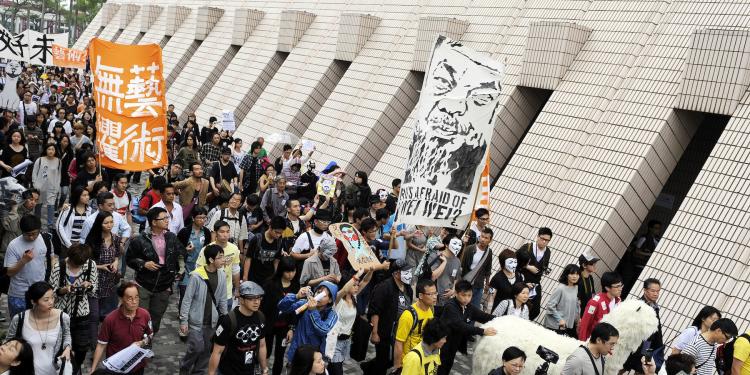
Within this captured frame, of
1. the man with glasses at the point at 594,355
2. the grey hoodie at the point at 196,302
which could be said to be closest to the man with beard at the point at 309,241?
the grey hoodie at the point at 196,302

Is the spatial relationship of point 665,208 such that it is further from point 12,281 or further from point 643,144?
point 12,281

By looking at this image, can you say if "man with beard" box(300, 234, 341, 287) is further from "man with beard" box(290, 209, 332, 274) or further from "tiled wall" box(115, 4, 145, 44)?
"tiled wall" box(115, 4, 145, 44)

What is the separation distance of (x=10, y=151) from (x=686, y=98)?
34.5 ft

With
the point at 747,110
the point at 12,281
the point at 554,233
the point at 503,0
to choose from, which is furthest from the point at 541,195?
the point at 12,281

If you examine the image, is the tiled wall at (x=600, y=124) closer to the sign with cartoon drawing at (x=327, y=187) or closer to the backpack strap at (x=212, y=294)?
the sign with cartoon drawing at (x=327, y=187)

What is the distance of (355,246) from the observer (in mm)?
10203

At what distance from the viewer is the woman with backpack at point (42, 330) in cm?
698

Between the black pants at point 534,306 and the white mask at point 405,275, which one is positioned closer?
the white mask at point 405,275

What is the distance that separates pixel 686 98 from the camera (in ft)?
42.3

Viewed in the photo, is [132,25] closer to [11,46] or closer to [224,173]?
[11,46]

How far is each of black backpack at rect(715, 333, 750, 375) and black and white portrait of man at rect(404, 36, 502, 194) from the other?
3.30m

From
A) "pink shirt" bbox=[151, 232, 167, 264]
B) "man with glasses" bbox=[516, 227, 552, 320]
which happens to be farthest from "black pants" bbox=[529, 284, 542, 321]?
"pink shirt" bbox=[151, 232, 167, 264]

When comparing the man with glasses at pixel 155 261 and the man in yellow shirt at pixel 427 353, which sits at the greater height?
the man in yellow shirt at pixel 427 353

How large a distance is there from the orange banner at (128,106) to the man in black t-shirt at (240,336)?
202 inches
